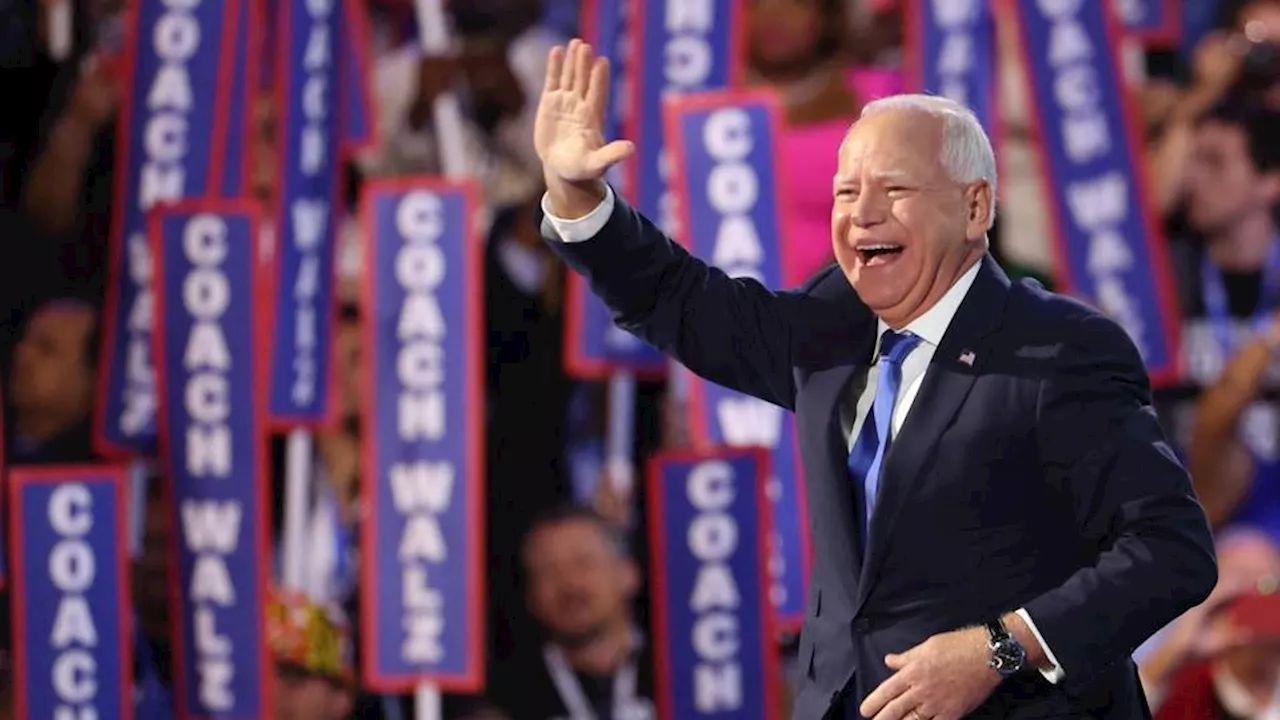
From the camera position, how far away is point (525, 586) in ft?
17.7

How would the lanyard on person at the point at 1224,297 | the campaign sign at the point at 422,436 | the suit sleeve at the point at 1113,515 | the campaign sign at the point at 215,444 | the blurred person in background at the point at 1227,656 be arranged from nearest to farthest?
the suit sleeve at the point at 1113,515
the campaign sign at the point at 215,444
the campaign sign at the point at 422,436
the blurred person in background at the point at 1227,656
the lanyard on person at the point at 1224,297

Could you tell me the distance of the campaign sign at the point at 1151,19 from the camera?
5547 mm

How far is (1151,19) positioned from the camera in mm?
5555

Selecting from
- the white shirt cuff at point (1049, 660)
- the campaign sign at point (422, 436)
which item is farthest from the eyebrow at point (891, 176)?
the campaign sign at point (422, 436)

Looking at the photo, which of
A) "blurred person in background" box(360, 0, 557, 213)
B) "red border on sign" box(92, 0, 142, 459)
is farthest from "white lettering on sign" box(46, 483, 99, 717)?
"blurred person in background" box(360, 0, 557, 213)

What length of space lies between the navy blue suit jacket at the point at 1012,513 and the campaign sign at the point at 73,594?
2.69 m

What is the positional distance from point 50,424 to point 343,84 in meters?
1.23

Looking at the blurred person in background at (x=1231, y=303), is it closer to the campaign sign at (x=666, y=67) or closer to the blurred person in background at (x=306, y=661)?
the campaign sign at (x=666, y=67)

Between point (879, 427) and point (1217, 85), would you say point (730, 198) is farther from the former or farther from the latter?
point (879, 427)

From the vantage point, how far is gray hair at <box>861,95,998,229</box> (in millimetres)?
1977

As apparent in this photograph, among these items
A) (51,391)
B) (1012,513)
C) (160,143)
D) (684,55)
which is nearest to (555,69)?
(1012,513)

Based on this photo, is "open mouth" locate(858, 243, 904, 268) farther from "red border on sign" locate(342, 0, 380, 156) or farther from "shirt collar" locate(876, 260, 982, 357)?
"red border on sign" locate(342, 0, 380, 156)

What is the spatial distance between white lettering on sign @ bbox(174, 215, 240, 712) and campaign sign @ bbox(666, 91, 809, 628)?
3.67ft

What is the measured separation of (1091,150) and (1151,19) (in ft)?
2.18
